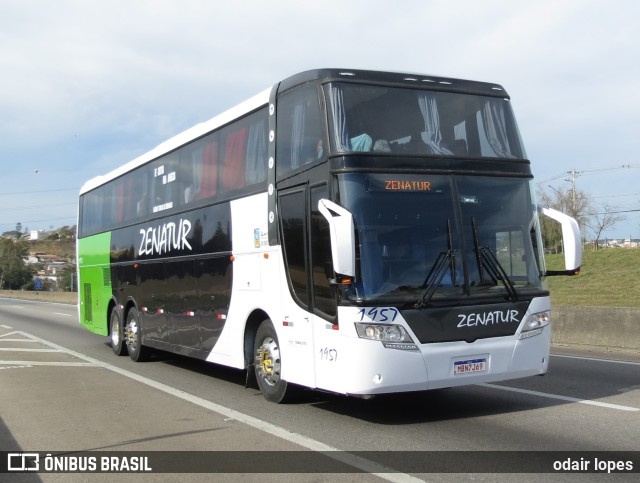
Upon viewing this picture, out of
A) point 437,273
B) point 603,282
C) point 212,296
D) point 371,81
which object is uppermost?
point 371,81

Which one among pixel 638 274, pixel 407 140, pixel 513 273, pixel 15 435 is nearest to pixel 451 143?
pixel 407 140

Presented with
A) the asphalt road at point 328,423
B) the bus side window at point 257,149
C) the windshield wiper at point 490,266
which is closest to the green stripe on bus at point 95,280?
the asphalt road at point 328,423

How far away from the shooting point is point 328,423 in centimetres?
816

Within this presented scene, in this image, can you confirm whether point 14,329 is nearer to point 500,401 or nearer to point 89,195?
point 89,195

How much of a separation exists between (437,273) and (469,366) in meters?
1.08

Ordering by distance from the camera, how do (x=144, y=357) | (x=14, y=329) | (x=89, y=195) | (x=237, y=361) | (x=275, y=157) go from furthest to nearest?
(x=14, y=329), (x=89, y=195), (x=144, y=357), (x=237, y=361), (x=275, y=157)

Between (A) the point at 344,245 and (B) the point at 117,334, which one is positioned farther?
(B) the point at 117,334

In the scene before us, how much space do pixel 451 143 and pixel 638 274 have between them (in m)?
19.6

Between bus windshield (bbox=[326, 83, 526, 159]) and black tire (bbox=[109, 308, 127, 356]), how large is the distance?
957 centimetres

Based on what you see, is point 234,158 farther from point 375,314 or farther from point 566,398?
point 566,398

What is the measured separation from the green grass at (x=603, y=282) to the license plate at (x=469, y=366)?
14028 millimetres

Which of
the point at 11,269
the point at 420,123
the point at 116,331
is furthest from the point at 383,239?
the point at 11,269

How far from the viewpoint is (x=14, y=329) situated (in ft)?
80.1

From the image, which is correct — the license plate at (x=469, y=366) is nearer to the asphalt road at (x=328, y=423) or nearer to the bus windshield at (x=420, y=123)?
the asphalt road at (x=328, y=423)
